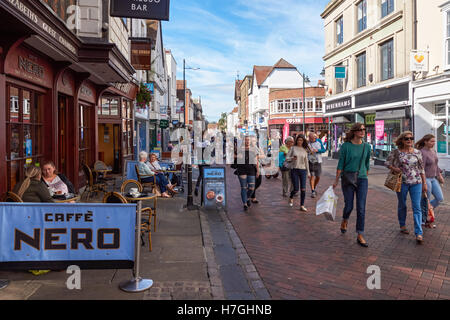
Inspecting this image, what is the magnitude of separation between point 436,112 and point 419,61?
2.34 meters

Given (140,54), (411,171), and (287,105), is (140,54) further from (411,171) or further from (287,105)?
(287,105)

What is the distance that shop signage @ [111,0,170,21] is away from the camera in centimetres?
734

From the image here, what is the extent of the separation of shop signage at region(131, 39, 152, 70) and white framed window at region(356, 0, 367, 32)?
1275 cm

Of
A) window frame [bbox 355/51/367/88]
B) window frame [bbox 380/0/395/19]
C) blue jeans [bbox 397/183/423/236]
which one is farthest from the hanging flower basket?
blue jeans [bbox 397/183/423/236]

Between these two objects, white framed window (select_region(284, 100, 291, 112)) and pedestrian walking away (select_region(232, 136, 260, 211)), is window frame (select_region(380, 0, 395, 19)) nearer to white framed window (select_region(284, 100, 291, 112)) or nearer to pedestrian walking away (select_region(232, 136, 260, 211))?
pedestrian walking away (select_region(232, 136, 260, 211))

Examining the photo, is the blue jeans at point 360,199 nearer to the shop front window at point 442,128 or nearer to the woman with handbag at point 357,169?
the woman with handbag at point 357,169

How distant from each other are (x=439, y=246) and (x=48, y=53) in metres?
7.81

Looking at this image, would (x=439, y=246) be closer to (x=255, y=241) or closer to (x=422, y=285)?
(x=422, y=285)

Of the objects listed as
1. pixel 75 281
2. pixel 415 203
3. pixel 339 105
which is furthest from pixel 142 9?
pixel 339 105

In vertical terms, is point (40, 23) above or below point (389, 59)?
below

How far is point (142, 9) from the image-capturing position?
741 cm

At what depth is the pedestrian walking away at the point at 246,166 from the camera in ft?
27.4
